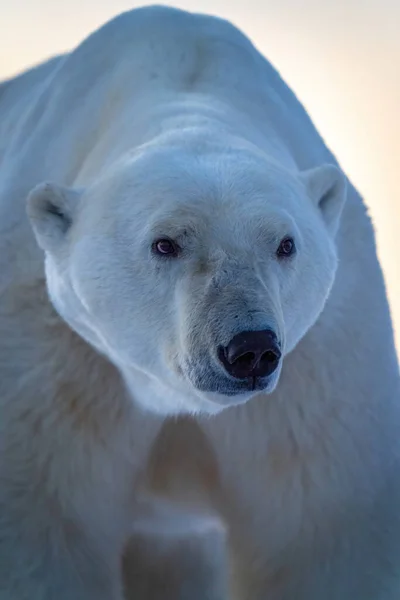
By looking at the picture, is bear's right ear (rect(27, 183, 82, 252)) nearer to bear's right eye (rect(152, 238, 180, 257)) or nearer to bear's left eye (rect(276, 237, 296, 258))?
→ bear's right eye (rect(152, 238, 180, 257))

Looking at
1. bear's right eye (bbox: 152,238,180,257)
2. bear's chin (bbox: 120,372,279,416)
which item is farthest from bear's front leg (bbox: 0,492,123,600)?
bear's right eye (bbox: 152,238,180,257)

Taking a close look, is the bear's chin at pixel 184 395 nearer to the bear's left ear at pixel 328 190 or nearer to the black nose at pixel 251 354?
the black nose at pixel 251 354

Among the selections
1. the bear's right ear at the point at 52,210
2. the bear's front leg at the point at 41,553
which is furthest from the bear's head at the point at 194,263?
the bear's front leg at the point at 41,553

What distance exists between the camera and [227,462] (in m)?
2.38

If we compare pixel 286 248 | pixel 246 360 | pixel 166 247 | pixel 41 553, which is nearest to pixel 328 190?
pixel 286 248

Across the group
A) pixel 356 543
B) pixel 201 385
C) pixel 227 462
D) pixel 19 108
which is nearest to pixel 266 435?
pixel 227 462

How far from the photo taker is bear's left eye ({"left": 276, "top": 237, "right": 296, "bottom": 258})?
1.95 m

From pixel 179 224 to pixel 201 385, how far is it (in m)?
0.24

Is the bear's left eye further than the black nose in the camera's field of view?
Yes

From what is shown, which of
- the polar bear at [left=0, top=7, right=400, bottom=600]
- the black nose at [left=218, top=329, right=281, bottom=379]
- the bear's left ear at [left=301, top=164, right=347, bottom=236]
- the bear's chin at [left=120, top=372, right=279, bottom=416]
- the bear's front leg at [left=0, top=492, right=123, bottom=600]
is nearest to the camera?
the black nose at [left=218, top=329, right=281, bottom=379]

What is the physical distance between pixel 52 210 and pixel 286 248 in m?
0.39

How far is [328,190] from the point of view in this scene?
2.18 meters

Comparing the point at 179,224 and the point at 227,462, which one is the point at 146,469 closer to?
the point at 227,462

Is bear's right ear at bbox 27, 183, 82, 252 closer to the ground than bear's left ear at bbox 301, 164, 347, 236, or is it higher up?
closer to the ground
